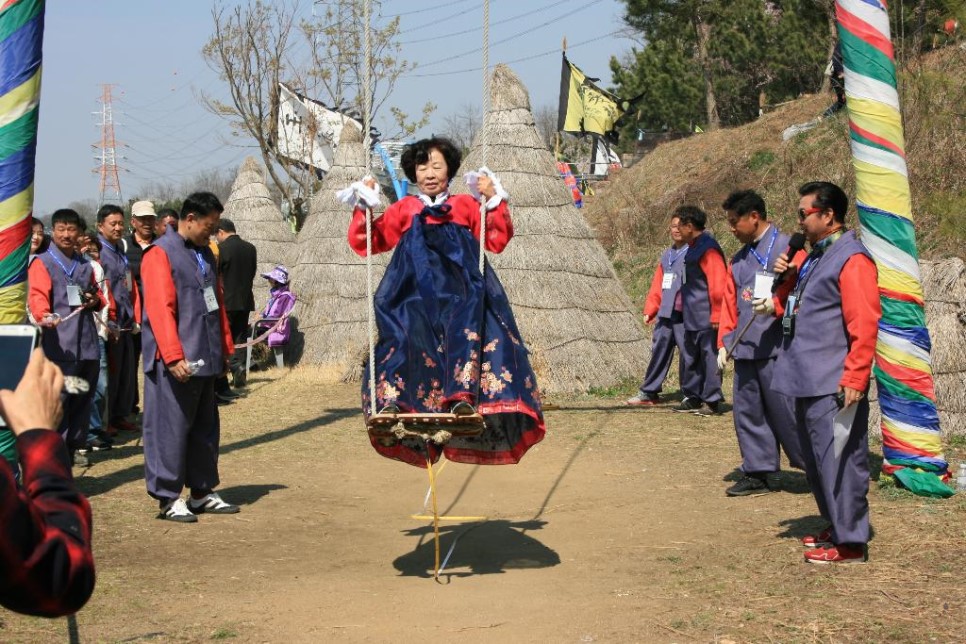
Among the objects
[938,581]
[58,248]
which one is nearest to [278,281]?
[58,248]

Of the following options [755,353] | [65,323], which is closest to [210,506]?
[65,323]

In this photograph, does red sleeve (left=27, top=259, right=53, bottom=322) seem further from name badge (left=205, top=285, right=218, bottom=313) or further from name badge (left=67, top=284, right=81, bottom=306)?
name badge (left=205, top=285, right=218, bottom=313)

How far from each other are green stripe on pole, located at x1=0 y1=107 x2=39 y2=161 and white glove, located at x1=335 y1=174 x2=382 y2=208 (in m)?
1.84

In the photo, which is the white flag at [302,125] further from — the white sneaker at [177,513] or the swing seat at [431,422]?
the swing seat at [431,422]

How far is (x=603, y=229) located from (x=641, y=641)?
56.6 feet

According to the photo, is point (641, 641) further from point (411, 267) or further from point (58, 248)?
point (58, 248)

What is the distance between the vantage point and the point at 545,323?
11859mm

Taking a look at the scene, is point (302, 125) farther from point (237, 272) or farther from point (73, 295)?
point (73, 295)

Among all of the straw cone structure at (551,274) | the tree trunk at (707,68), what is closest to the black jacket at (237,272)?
the straw cone structure at (551,274)

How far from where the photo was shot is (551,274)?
1216cm

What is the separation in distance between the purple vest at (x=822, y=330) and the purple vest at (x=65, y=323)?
540cm

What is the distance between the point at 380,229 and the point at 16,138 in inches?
81.2

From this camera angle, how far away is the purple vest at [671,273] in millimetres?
10961

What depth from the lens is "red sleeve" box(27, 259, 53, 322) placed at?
791cm
